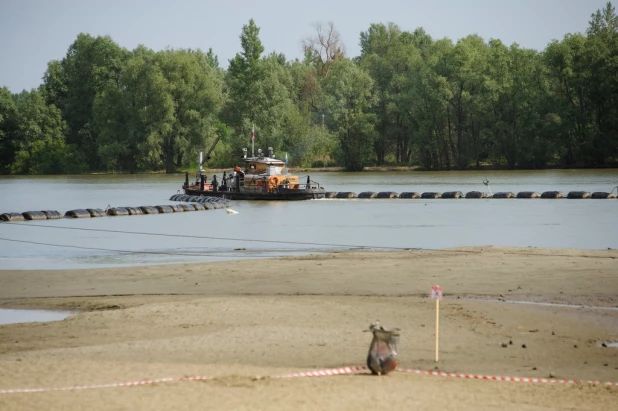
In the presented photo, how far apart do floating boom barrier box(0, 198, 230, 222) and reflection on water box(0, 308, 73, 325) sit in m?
27.7

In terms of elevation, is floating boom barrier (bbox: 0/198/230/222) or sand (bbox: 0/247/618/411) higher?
sand (bbox: 0/247/618/411)

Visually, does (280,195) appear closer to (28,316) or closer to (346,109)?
(28,316)

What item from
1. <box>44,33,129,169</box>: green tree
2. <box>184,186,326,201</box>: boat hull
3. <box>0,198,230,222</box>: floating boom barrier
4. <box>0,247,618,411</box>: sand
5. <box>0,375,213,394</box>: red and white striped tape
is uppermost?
<box>44,33,129,169</box>: green tree

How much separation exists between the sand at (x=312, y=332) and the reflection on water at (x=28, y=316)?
37 centimetres

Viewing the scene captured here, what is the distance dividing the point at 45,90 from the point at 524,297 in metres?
114

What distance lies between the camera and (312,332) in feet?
42.5

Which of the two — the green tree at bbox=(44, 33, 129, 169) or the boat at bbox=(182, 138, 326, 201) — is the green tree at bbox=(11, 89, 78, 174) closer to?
the green tree at bbox=(44, 33, 129, 169)

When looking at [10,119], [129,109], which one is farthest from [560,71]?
[10,119]

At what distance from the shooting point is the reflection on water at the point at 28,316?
48.7 feet

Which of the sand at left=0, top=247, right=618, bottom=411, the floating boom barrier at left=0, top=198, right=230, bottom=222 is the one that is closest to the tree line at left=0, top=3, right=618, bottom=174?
the floating boom barrier at left=0, top=198, right=230, bottom=222

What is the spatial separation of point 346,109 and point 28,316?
8995cm

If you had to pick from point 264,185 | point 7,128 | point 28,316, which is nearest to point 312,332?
point 28,316

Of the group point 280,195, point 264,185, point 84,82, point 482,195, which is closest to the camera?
point 482,195

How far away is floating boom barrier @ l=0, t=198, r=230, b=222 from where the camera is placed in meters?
42.8
